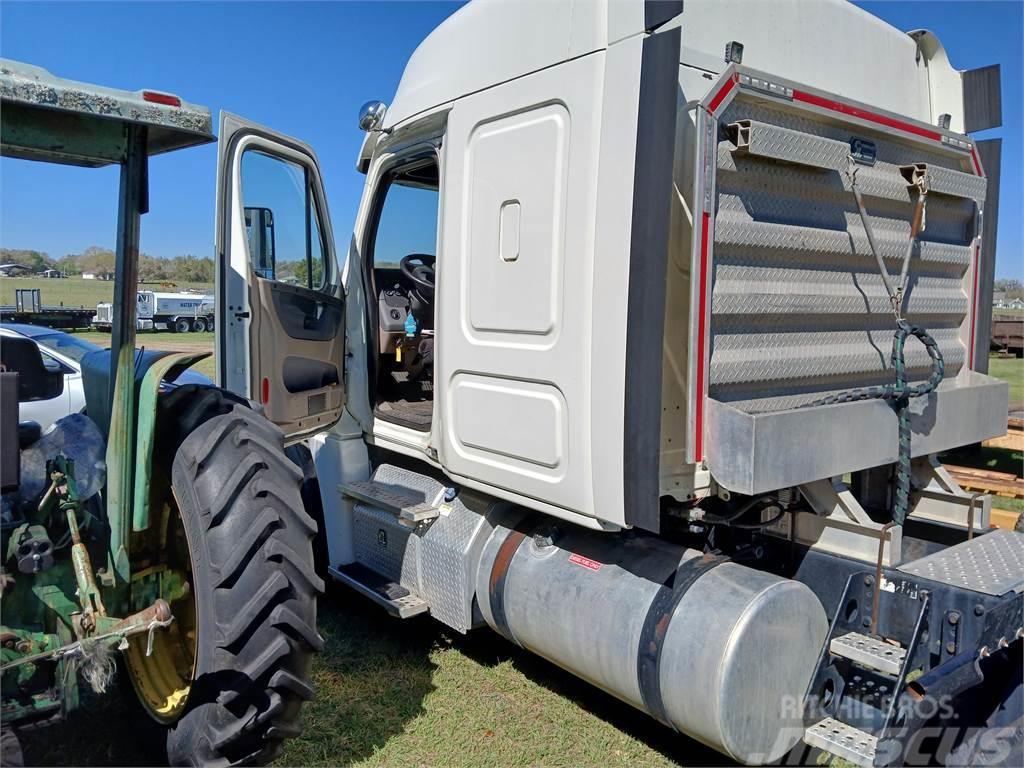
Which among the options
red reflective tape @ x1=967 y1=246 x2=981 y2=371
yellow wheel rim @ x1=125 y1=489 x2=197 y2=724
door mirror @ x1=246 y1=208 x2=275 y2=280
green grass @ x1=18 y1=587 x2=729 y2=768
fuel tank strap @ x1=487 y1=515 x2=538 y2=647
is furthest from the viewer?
red reflective tape @ x1=967 y1=246 x2=981 y2=371

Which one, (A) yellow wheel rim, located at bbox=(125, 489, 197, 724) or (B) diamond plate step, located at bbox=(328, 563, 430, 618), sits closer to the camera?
(A) yellow wheel rim, located at bbox=(125, 489, 197, 724)

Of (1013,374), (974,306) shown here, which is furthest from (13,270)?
(1013,374)

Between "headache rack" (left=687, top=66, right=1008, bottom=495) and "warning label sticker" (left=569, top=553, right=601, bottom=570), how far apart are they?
71 cm

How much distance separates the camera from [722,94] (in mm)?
2664

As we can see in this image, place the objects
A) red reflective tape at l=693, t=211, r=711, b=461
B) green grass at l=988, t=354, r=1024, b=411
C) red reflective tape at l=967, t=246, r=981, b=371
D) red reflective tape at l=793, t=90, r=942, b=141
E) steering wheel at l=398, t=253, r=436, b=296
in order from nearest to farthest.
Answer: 1. red reflective tape at l=693, t=211, r=711, b=461
2. red reflective tape at l=793, t=90, r=942, b=141
3. red reflective tape at l=967, t=246, r=981, b=371
4. steering wheel at l=398, t=253, r=436, b=296
5. green grass at l=988, t=354, r=1024, b=411

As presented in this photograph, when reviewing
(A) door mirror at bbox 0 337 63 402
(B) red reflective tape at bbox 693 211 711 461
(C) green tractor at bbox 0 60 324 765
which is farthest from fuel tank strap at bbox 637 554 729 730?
(A) door mirror at bbox 0 337 63 402

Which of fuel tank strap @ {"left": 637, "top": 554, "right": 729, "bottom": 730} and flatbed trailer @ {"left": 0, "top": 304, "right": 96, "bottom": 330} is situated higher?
flatbed trailer @ {"left": 0, "top": 304, "right": 96, "bottom": 330}

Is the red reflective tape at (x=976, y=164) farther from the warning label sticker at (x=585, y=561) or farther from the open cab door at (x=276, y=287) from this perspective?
the open cab door at (x=276, y=287)

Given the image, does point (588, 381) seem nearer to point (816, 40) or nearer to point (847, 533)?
point (847, 533)

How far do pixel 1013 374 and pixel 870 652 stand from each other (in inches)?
729

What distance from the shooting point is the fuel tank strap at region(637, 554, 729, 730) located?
283cm

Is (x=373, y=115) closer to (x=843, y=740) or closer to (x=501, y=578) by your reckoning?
(x=501, y=578)

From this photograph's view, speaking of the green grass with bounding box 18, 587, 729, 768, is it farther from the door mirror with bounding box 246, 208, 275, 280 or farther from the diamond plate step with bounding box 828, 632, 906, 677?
the door mirror with bounding box 246, 208, 275, 280

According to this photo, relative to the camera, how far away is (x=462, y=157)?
3484 mm
